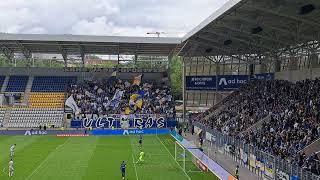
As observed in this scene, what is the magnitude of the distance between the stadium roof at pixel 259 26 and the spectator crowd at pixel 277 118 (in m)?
4.12

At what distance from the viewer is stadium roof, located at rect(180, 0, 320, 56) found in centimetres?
3120

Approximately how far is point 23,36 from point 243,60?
26621mm

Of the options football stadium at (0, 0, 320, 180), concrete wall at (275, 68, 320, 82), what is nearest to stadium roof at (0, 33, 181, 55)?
football stadium at (0, 0, 320, 180)

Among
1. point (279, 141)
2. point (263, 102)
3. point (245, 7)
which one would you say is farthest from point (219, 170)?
point (263, 102)

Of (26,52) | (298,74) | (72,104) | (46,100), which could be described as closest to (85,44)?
(72,104)

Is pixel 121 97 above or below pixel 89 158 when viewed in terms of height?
above

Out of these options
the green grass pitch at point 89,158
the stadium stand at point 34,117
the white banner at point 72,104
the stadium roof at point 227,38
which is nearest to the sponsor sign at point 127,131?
the green grass pitch at point 89,158

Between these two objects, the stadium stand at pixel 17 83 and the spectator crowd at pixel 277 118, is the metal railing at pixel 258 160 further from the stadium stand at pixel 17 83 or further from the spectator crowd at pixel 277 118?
the stadium stand at pixel 17 83

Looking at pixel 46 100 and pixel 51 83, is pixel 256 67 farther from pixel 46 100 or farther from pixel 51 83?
pixel 51 83

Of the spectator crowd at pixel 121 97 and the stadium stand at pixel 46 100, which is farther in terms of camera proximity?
the spectator crowd at pixel 121 97

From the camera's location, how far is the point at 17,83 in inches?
2667

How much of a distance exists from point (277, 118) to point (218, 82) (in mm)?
23462

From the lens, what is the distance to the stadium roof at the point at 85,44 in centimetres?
5822

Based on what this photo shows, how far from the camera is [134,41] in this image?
5997 cm
